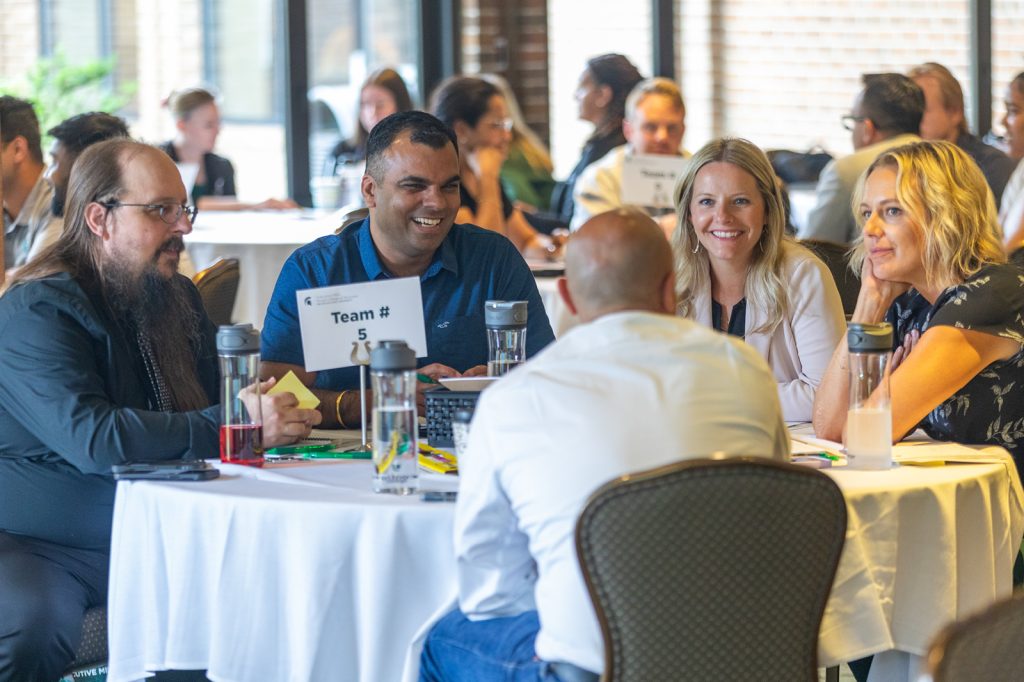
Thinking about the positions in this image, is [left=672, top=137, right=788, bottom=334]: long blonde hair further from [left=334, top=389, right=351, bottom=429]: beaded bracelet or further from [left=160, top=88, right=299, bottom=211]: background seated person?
[left=160, top=88, right=299, bottom=211]: background seated person

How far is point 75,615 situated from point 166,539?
0.41 metres

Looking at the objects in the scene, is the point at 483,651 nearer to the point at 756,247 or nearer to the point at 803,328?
the point at 803,328

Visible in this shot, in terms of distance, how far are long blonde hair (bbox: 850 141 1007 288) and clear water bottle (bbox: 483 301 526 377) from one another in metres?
0.91

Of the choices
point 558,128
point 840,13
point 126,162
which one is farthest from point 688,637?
point 840,13

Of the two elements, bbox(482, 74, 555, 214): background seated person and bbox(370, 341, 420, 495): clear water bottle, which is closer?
bbox(370, 341, 420, 495): clear water bottle

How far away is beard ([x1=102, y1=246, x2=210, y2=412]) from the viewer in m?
3.13

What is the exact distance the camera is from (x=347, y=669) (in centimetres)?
254

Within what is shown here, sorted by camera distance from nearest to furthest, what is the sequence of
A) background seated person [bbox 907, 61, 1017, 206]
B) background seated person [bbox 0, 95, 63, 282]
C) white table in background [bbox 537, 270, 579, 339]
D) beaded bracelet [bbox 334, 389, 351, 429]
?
beaded bracelet [bbox 334, 389, 351, 429] → background seated person [bbox 0, 95, 63, 282] → white table in background [bbox 537, 270, 579, 339] → background seated person [bbox 907, 61, 1017, 206]

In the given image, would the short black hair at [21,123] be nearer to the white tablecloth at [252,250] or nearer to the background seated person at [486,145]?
the white tablecloth at [252,250]

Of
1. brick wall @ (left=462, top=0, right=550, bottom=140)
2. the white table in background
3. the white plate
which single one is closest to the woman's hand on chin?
the white plate

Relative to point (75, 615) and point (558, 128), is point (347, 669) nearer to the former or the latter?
point (75, 615)

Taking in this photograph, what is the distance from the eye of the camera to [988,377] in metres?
3.12

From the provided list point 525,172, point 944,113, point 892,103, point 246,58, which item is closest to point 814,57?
point 944,113

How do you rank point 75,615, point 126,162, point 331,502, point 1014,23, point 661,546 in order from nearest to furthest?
point 661,546
point 331,502
point 75,615
point 126,162
point 1014,23
